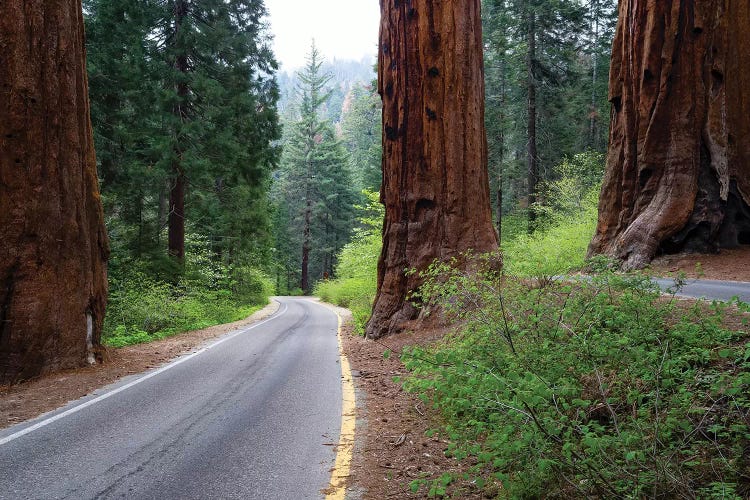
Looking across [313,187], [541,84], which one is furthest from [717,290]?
[313,187]

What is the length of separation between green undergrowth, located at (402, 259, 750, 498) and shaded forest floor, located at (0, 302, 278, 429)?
14.8ft

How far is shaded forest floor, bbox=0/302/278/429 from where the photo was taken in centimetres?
521

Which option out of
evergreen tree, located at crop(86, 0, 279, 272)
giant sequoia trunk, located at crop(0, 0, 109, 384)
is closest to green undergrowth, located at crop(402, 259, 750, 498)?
giant sequoia trunk, located at crop(0, 0, 109, 384)

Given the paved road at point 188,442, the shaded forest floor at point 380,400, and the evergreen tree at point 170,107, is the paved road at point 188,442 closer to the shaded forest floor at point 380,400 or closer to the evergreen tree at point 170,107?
the shaded forest floor at point 380,400

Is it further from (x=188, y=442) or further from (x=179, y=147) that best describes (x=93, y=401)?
(x=179, y=147)

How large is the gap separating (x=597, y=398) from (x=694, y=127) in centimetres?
1087

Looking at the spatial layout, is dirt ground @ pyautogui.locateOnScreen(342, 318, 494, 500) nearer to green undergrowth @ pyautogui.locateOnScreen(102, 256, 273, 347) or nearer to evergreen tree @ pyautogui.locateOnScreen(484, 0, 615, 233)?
green undergrowth @ pyautogui.locateOnScreen(102, 256, 273, 347)

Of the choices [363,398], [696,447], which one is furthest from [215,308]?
[696,447]

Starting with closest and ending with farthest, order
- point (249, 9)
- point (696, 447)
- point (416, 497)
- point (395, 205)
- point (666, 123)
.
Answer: point (696, 447) < point (416, 497) < point (395, 205) < point (666, 123) < point (249, 9)

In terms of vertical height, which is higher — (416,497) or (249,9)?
(249,9)

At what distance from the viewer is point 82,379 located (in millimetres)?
6621

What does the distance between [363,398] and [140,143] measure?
15624mm

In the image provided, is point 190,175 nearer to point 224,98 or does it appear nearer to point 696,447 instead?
point 224,98

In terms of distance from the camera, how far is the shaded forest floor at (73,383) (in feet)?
17.1
